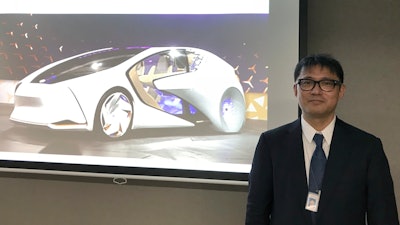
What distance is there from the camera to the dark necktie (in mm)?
1534

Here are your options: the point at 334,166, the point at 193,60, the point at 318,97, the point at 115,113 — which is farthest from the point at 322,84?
the point at 115,113

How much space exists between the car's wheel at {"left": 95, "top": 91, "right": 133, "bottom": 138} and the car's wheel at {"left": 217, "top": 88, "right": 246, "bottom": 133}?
0.55m

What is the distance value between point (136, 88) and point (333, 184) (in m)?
1.27

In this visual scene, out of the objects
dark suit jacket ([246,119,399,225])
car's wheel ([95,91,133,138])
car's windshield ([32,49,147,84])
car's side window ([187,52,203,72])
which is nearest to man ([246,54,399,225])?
dark suit jacket ([246,119,399,225])

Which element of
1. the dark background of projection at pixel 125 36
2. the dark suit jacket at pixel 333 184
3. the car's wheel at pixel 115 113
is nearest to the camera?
the dark suit jacket at pixel 333 184

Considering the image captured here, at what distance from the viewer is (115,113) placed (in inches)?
92.4

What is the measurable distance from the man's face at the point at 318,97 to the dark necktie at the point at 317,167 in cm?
10

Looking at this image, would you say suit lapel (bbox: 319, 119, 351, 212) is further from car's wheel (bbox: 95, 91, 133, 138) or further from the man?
car's wheel (bbox: 95, 91, 133, 138)

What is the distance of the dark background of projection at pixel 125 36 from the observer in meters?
2.18

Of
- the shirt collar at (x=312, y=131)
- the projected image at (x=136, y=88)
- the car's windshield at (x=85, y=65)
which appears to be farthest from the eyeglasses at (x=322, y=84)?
the car's windshield at (x=85, y=65)

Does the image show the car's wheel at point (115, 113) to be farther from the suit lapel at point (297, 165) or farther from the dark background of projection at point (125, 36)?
the suit lapel at point (297, 165)

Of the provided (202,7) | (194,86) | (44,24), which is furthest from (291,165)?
(44,24)

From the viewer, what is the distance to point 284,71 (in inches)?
84.0

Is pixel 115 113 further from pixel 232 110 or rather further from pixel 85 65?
pixel 232 110
